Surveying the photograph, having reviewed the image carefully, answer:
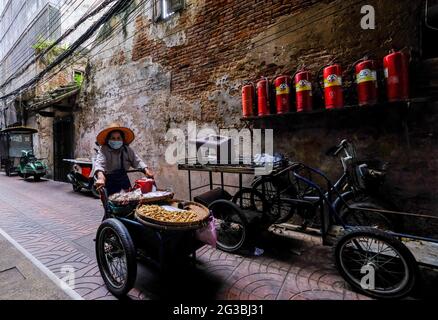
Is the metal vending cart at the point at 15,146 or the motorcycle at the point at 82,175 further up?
the metal vending cart at the point at 15,146

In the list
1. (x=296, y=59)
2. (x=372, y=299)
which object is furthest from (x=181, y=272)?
(x=296, y=59)

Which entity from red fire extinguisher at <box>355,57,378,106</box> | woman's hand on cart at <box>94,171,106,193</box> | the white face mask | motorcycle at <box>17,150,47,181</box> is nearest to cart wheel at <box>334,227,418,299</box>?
red fire extinguisher at <box>355,57,378,106</box>

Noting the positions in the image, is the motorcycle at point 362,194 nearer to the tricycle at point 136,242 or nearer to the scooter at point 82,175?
the tricycle at point 136,242

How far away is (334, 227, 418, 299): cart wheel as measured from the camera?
2.20 meters

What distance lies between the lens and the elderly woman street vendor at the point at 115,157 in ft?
11.5

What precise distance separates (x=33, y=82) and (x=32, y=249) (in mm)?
13045

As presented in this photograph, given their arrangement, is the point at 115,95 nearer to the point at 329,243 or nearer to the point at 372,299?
the point at 329,243

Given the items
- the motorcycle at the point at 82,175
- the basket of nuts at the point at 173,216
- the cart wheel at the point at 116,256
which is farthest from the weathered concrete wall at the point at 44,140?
the basket of nuts at the point at 173,216

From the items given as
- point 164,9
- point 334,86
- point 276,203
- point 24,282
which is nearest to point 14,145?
point 164,9

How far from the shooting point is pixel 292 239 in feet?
12.7

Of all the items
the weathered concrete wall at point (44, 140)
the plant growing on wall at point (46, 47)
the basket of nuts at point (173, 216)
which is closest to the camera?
the basket of nuts at point (173, 216)

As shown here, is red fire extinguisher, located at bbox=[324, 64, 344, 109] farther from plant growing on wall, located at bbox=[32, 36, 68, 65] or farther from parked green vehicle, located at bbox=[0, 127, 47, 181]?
parked green vehicle, located at bbox=[0, 127, 47, 181]

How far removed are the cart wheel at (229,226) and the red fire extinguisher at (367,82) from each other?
235 centimetres

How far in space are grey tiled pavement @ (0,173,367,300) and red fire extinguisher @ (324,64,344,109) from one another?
210 cm
